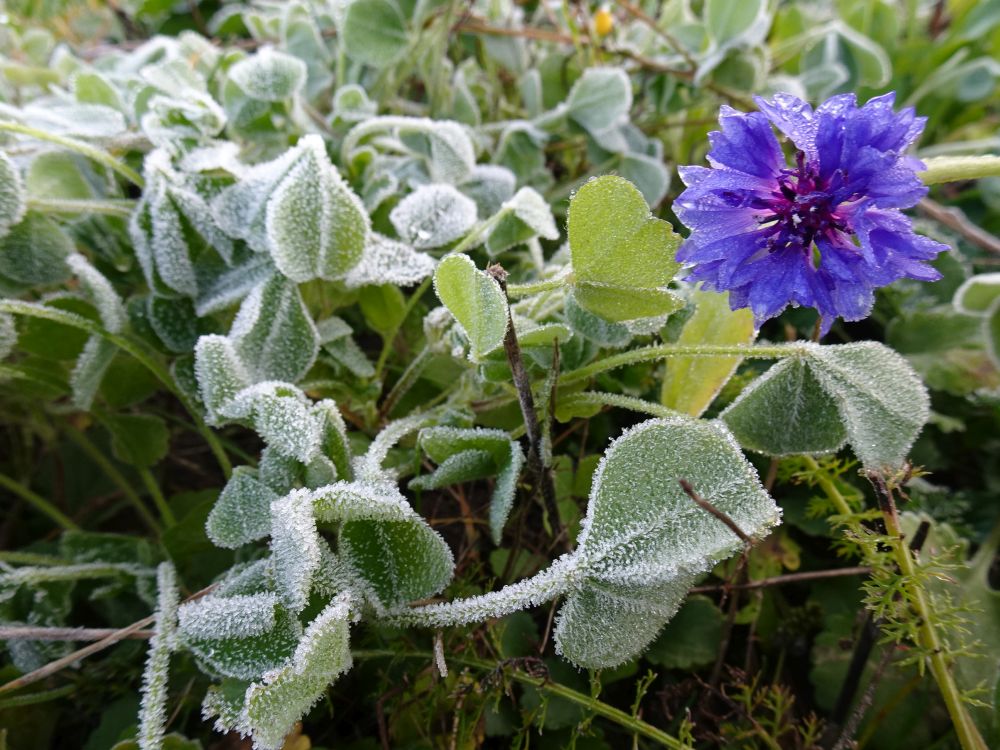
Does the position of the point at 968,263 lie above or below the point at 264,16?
below

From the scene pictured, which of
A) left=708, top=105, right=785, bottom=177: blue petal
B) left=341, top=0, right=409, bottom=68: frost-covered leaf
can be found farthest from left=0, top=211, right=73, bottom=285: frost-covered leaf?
left=708, top=105, right=785, bottom=177: blue petal

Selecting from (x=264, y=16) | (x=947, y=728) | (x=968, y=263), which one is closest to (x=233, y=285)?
(x=264, y=16)

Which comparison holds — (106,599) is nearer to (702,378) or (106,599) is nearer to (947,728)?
(702,378)

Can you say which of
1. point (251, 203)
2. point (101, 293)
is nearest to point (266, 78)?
point (251, 203)

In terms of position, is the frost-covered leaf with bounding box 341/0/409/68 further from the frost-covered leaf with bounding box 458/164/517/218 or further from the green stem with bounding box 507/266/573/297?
the green stem with bounding box 507/266/573/297

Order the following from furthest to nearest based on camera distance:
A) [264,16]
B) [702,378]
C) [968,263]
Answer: [264,16] → [968,263] → [702,378]

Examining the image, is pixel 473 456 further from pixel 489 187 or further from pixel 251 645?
pixel 489 187
